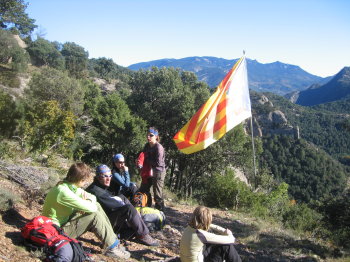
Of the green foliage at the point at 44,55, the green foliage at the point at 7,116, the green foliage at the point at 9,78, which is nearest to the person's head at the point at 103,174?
the green foliage at the point at 7,116

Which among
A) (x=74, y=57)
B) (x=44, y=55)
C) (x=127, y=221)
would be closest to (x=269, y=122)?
(x=74, y=57)

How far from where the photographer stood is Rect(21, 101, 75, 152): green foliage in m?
10.3

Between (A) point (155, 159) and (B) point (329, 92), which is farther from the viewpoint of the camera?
(B) point (329, 92)

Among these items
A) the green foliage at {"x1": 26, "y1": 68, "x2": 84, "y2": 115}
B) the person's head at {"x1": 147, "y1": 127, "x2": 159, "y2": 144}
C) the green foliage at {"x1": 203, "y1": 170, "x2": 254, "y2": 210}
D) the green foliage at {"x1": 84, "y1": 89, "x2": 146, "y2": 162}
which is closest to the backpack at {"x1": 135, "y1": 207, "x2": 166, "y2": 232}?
the person's head at {"x1": 147, "y1": 127, "x2": 159, "y2": 144}

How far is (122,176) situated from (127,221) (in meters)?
0.97

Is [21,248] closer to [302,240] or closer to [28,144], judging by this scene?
[302,240]

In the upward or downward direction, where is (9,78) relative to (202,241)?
upward

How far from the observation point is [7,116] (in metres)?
12.6

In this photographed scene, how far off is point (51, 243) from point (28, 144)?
751 cm

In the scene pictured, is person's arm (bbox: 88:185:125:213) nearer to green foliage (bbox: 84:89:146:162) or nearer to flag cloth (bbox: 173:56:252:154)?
flag cloth (bbox: 173:56:252:154)

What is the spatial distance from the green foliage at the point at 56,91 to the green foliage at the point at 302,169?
40.1 metres

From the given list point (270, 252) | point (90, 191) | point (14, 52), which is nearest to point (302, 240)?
point (270, 252)

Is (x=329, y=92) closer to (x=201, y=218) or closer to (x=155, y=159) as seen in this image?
(x=155, y=159)

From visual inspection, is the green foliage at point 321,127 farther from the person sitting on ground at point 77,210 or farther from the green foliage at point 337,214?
the person sitting on ground at point 77,210
